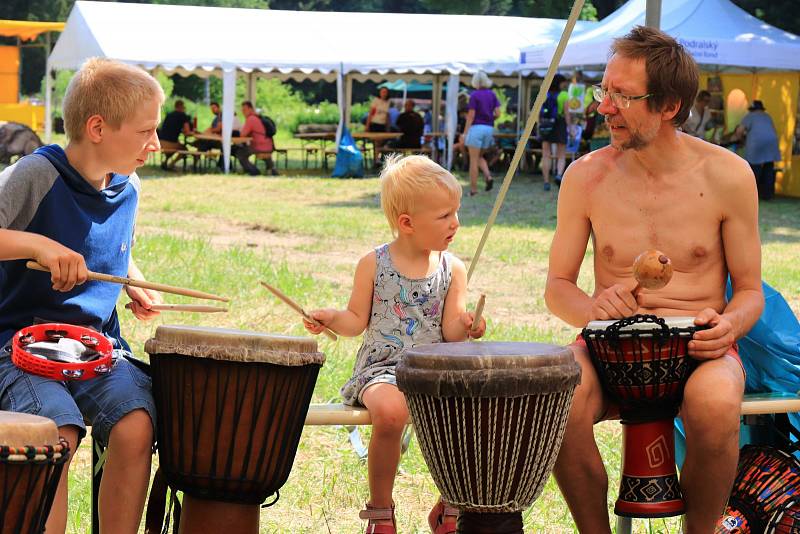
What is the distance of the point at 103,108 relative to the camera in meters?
3.24

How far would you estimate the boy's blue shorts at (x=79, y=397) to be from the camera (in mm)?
2871

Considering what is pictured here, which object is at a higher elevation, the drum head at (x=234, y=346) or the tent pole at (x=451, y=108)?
the drum head at (x=234, y=346)

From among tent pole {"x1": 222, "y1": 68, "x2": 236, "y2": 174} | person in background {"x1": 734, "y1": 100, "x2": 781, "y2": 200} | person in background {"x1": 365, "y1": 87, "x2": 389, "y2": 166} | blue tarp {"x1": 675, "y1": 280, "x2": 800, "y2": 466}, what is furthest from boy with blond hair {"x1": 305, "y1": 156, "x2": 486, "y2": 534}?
person in background {"x1": 365, "y1": 87, "x2": 389, "y2": 166}

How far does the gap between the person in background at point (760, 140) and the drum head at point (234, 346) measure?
47.7 ft

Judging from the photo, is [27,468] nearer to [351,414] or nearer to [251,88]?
[351,414]

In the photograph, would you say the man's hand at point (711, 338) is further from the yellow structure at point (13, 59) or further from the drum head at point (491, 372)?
the yellow structure at point (13, 59)

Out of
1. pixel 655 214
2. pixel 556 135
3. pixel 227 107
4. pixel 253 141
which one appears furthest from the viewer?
pixel 253 141

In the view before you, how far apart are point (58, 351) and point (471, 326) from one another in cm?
121

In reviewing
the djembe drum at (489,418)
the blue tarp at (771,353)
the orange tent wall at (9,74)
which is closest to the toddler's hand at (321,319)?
the djembe drum at (489,418)

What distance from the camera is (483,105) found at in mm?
16594

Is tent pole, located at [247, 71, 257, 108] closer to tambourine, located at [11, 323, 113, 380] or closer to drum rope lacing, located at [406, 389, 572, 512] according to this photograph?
tambourine, located at [11, 323, 113, 380]

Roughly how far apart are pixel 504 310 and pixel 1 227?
197 inches

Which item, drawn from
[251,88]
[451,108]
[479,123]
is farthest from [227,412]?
[251,88]

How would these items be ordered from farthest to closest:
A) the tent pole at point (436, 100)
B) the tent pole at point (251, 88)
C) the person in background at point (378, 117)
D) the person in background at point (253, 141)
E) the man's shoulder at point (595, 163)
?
the tent pole at point (251, 88)
the tent pole at point (436, 100)
the person in background at point (378, 117)
the person in background at point (253, 141)
the man's shoulder at point (595, 163)
